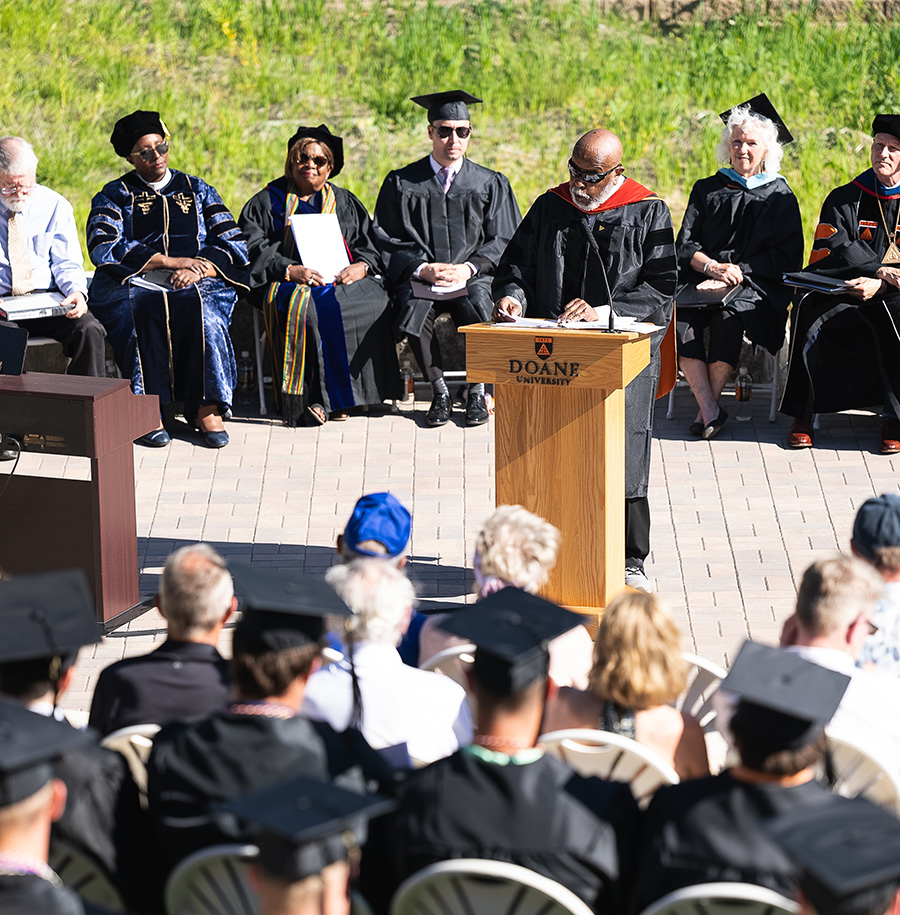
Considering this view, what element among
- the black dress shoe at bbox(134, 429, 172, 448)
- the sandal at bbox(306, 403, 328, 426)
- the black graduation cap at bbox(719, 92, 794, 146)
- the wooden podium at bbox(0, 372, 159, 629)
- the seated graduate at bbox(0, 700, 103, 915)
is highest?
the black graduation cap at bbox(719, 92, 794, 146)

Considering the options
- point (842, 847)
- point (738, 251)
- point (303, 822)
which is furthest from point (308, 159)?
point (842, 847)

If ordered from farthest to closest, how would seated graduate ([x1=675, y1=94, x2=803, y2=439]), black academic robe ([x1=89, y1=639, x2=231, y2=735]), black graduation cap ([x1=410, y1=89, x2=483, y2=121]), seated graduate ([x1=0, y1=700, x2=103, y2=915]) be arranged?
black graduation cap ([x1=410, y1=89, x2=483, y2=121]) < seated graduate ([x1=675, y1=94, x2=803, y2=439]) < black academic robe ([x1=89, y1=639, x2=231, y2=735]) < seated graduate ([x1=0, y1=700, x2=103, y2=915])

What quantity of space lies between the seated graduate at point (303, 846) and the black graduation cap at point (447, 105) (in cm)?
688

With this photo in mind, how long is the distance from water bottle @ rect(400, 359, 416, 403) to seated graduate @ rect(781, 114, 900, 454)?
2483 millimetres

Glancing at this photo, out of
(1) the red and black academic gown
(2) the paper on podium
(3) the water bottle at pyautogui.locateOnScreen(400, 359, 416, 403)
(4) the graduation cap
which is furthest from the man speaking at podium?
(4) the graduation cap

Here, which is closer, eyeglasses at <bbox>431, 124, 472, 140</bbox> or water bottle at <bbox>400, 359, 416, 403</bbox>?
eyeglasses at <bbox>431, 124, 472, 140</bbox>

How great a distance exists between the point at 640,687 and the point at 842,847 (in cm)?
114

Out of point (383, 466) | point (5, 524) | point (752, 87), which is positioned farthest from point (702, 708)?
point (752, 87)

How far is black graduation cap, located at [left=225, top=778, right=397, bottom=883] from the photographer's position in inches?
93.0

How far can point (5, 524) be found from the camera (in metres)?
6.21

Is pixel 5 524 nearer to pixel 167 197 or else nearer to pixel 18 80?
pixel 167 197

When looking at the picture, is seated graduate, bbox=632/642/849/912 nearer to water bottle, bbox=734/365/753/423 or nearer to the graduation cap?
the graduation cap

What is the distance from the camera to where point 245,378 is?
9.36 m

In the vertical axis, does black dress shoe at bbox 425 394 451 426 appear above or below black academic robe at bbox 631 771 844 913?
below
